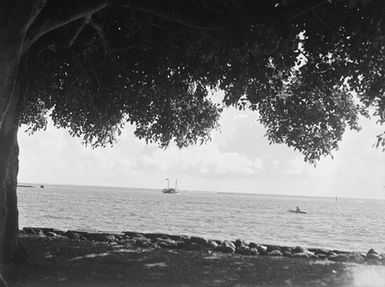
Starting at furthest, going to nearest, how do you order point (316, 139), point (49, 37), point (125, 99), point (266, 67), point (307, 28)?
point (316, 139) < point (125, 99) < point (266, 67) < point (49, 37) < point (307, 28)

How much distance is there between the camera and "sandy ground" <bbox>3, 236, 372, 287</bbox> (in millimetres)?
11133

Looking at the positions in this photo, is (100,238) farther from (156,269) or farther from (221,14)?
(221,14)

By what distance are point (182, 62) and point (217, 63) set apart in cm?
117

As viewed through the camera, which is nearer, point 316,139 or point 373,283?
point 373,283

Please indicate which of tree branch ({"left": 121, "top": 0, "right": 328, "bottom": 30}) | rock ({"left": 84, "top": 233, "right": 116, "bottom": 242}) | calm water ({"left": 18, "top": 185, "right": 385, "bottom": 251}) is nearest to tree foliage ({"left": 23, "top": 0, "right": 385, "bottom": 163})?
tree branch ({"left": 121, "top": 0, "right": 328, "bottom": 30})

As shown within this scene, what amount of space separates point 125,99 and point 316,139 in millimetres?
7211

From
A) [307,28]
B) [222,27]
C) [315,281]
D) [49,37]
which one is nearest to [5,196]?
[49,37]

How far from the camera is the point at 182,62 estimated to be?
14391 millimetres

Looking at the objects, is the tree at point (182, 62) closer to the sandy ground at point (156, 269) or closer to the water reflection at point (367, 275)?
the sandy ground at point (156, 269)

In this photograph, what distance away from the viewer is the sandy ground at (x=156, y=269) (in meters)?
11.1

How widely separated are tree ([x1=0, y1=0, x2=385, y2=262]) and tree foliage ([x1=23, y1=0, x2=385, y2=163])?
35 mm

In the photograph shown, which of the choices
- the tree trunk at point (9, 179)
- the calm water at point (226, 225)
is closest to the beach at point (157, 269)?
the tree trunk at point (9, 179)

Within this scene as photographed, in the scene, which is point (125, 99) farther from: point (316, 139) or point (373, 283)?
point (373, 283)

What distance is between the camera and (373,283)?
1209cm
